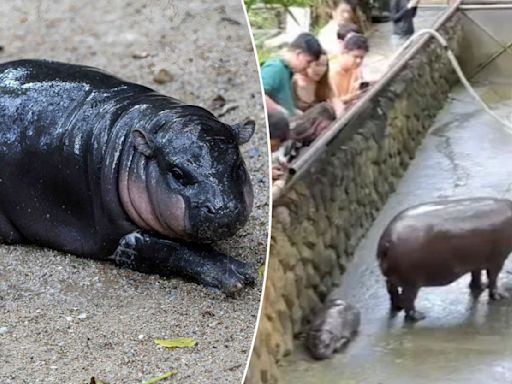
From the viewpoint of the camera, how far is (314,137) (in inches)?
25.0

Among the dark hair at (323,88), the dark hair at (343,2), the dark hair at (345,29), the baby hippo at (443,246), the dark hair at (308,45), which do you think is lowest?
the baby hippo at (443,246)

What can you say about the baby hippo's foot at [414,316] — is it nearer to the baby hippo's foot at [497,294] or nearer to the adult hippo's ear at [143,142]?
the baby hippo's foot at [497,294]

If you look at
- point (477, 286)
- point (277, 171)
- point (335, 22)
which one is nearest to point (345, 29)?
point (335, 22)

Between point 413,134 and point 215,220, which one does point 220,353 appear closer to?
point 215,220

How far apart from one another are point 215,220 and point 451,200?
0.63 m

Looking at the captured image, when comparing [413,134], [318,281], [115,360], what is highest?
[413,134]

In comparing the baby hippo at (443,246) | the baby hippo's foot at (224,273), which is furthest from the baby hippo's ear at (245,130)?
the baby hippo at (443,246)

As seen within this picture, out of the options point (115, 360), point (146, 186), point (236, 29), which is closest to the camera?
point (236, 29)

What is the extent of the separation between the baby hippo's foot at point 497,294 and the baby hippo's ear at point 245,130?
46cm

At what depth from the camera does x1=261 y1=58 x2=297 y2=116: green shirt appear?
642mm

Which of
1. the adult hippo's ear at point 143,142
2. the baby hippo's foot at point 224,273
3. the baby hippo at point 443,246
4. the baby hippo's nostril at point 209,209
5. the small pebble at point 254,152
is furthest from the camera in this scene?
the adult hippo's ear at point 143,142

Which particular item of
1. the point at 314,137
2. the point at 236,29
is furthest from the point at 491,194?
the point at 236,29

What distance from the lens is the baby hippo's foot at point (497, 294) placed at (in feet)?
2.01

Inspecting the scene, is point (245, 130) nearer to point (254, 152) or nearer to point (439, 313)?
point (254, 152)
